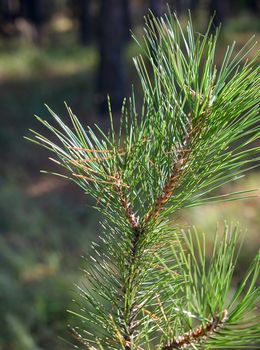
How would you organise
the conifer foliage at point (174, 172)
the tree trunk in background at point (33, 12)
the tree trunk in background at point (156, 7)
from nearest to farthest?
the conifer foliage at point (174, 172) < the tree trunk in background at point (156, 7) < the tree trunk in background at point (33, 12)

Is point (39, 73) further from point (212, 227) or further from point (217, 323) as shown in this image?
point (217, 323)

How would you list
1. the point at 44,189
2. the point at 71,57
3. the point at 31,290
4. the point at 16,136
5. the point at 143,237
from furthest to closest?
the point at 71,57 < the point at 16,136 < the point at 44,189 < the point at 31,290 < the point at 143,237

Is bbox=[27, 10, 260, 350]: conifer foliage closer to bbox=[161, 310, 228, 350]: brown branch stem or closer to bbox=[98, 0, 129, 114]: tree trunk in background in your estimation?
bbox=[161, 310, 228, 350]: brown branch stem

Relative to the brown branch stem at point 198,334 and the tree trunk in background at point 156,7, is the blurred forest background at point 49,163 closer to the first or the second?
the tree trunk in background at point 156,7

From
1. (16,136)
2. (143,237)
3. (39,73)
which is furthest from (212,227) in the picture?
(39,73)

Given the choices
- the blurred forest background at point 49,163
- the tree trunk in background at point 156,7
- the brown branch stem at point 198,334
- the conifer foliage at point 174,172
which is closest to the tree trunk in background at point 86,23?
the blurred forest background at point 49,163

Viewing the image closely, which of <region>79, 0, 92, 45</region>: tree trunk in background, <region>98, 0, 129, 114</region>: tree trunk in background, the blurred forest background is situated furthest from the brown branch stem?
<region>79, 0, 92, 45</region>: tree trunk in background
